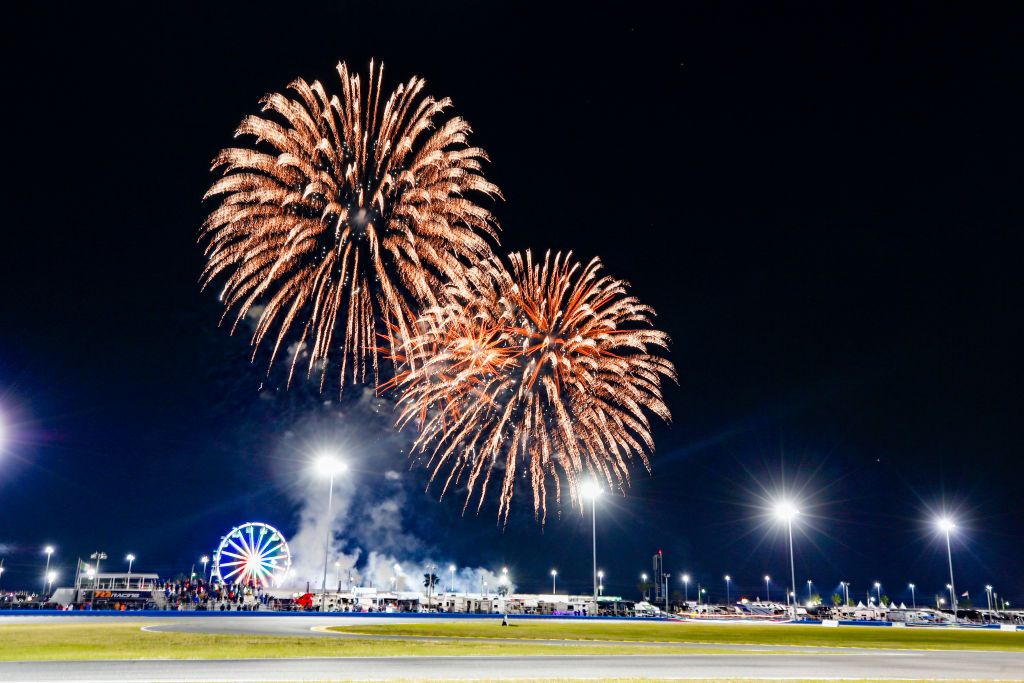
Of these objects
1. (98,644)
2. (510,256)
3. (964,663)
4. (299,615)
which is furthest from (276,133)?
(299,615)

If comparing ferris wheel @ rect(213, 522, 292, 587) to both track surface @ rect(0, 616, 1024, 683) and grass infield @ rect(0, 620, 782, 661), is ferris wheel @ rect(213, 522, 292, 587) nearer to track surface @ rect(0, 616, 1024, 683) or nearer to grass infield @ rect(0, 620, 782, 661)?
grass infield @ rect(0, 620, 782, 661)

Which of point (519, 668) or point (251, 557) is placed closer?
point (519, 668)

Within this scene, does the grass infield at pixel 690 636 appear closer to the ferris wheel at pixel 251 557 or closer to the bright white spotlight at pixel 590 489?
the bright white spotlight at pixel 590 489

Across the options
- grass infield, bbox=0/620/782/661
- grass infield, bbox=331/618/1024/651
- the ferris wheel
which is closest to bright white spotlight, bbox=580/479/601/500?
grass infield, bbox=331/618/1024/651

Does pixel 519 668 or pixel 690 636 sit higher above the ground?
pixel 519 668

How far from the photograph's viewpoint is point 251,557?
102 meters

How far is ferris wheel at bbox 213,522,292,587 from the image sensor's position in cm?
10071

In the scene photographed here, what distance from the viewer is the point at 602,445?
3925cm

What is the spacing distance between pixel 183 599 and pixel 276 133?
56724mm

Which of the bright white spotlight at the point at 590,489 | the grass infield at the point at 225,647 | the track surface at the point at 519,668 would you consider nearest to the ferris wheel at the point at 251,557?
the bright white spotlight at the point at 590,489

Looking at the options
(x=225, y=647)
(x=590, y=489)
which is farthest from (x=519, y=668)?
(x=590, y=489)

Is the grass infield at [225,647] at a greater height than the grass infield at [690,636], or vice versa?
Answer: the grass infield at [225,647]

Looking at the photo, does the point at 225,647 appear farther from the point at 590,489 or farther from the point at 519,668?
the point at 590,489

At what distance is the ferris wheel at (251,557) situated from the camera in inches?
3965
